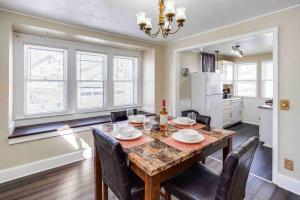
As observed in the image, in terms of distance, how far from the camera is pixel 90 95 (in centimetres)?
363

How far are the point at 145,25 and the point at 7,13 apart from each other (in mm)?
2088

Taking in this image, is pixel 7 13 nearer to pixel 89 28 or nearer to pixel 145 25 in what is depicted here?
pixel 89 28

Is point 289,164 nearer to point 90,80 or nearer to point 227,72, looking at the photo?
point 90,80

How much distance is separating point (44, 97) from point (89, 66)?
1084 mm

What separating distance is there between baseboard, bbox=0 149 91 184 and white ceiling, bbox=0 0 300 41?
229 centimetres

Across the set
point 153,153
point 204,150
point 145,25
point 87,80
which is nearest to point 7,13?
point 87,80

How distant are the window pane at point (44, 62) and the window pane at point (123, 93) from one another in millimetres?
1250

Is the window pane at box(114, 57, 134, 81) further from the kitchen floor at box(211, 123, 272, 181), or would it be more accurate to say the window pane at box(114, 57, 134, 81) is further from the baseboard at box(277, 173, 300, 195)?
the baseboard at box(277, 173, 300, 195)

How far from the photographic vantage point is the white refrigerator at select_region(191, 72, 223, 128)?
13.7 feet

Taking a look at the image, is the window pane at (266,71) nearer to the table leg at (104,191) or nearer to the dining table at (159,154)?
the dining table at (159,154)

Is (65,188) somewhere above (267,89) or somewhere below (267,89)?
below

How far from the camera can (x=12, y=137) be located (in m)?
2.39

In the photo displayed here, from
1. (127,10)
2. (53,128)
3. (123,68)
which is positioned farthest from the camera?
(123,68)

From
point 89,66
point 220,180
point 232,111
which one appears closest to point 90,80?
point 89,66
